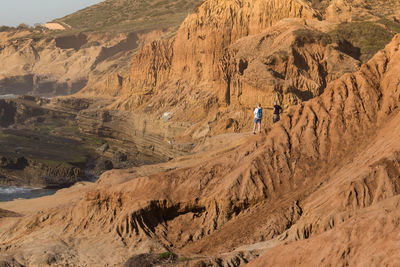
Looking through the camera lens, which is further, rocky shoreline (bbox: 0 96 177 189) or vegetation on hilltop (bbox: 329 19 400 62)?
vegetation on hilltop (bbox: 329 19 400 62)

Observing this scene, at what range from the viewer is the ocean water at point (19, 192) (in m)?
39.0

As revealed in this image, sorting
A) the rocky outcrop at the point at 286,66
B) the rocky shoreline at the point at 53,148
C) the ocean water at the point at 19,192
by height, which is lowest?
the rocky shoreline at the point at 53,148

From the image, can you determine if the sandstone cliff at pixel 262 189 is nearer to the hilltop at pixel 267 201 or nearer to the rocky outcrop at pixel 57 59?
the hilltop at pixel 267 201

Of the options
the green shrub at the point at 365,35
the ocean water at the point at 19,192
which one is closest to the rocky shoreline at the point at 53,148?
the ocean water at the point at 19,192

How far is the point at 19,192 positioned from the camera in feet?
133

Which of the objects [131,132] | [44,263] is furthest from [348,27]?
[44,263]

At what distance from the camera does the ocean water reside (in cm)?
3900

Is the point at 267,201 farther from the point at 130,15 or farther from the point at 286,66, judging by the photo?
the point at 130,15

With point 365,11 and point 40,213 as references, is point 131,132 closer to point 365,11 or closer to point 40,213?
point 365,11

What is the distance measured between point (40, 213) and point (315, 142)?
10855mm

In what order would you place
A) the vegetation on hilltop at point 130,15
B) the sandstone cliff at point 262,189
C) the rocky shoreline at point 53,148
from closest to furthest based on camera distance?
the sandstone cliff at point 262,189 < the rocky shoreline at point 53,148 < the vegetation on hilltop at point 130,15

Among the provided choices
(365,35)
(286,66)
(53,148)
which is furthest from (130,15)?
(286,66)

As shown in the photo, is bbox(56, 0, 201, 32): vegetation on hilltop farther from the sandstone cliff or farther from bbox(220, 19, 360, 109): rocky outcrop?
the sandstone cliff

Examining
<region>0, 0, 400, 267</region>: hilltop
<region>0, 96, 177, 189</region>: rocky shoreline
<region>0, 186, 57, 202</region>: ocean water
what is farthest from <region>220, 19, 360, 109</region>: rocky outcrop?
<region>0, 186, 57, 202</region>: ocean water
